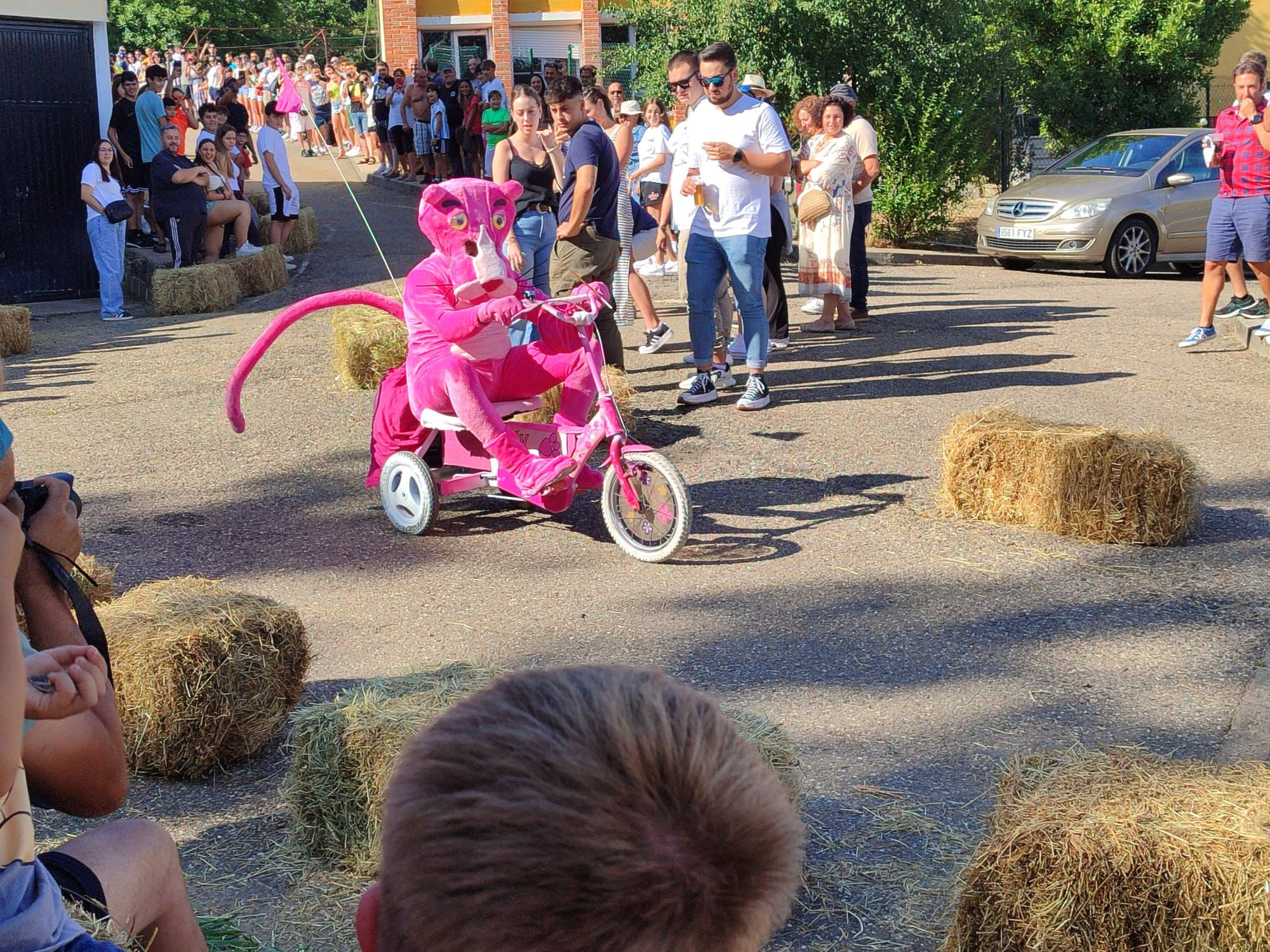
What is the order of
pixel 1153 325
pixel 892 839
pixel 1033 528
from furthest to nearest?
pixel 1153 325
pixel 1033 528
pixel 892 839

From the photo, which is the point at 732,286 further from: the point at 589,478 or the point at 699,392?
the point at 589,478

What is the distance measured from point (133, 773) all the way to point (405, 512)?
2693mm

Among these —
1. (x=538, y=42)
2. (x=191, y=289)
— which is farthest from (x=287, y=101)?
(x=538, y=42)

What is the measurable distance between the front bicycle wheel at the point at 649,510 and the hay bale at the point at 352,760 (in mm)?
2390

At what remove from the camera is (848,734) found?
14.4 ft

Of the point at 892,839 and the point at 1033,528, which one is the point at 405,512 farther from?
the point at 892,839

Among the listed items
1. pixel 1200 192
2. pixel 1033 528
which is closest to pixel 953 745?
pixel 1033 528

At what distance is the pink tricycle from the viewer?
6172mm

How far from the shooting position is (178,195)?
1511 cm

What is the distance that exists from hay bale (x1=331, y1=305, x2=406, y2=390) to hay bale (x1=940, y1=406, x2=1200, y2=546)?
15.1ft

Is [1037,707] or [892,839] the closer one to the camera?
[892,839]

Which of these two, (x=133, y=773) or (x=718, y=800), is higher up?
(x=718, y=800)

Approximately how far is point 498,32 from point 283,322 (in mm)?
31933

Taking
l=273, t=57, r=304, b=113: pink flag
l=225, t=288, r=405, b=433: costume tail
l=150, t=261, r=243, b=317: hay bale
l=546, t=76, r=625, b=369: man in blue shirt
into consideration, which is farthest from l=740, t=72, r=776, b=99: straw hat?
l=273, t=57, r=304, b=113: pink flag
